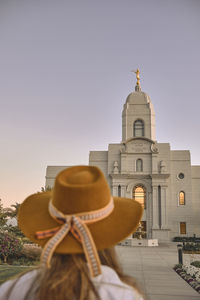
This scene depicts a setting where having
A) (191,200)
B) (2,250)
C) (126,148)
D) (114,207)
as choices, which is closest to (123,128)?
(126,148)

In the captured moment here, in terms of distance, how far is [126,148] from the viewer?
41.3 meters

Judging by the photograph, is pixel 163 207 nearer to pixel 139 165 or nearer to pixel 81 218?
pixel 139 165

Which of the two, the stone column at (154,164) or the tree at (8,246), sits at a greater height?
the stone column at (154,164)

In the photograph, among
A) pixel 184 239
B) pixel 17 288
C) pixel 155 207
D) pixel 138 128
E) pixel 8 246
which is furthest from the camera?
pixel 138 128

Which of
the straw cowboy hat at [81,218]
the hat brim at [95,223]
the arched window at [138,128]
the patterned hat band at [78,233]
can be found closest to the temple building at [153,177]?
the arched window at [138,128]

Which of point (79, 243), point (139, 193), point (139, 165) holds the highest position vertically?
point (139, 165)

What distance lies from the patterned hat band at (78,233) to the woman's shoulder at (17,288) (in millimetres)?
181

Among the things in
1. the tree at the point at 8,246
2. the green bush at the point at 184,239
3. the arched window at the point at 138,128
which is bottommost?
the green bush at the point at 184,239

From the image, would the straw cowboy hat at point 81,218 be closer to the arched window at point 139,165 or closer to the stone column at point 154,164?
the stone column at point 154,164

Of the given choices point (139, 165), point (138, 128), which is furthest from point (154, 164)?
point (138, 128)

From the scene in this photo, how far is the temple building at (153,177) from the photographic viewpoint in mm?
38188

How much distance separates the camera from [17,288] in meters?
1.74

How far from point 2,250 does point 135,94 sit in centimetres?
3575

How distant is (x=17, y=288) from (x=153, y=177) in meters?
38.5
